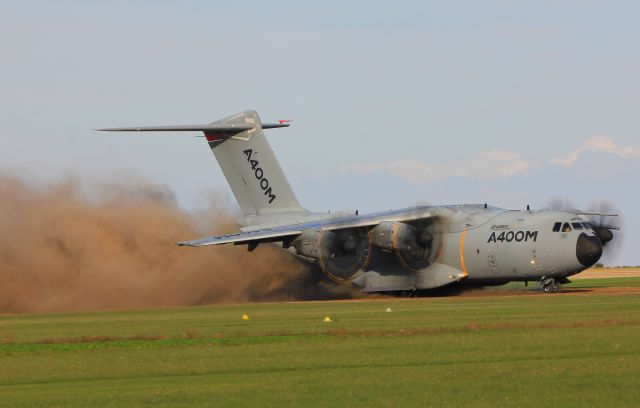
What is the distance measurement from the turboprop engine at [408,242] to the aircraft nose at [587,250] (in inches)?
256

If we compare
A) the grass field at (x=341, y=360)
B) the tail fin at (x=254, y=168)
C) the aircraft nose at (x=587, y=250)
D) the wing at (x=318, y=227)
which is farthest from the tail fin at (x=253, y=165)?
the grass field at (x=341, y=360)

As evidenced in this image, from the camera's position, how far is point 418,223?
50375mm

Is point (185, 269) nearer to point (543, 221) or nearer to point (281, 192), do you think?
point (281, 192)

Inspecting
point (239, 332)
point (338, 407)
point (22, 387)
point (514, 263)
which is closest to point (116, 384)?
point (22, 387)

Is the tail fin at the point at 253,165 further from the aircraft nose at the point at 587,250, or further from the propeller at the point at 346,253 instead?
the aircraft nose at the point at 587,250

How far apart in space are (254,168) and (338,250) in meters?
6.56

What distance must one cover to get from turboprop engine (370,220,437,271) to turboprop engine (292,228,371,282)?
1124 mm

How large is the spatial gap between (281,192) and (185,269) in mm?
5858

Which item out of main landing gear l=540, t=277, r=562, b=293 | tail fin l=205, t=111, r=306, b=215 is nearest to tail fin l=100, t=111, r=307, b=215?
tail fin l=205, t=111, r=306, b=215

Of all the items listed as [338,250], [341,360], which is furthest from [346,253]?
[341,360]

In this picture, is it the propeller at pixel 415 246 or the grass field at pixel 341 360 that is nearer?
the grass field at pixel 341 360

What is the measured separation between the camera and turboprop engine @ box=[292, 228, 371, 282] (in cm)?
5019

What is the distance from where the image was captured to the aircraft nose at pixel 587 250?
4534 centimetres

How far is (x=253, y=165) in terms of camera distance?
5456 cm
